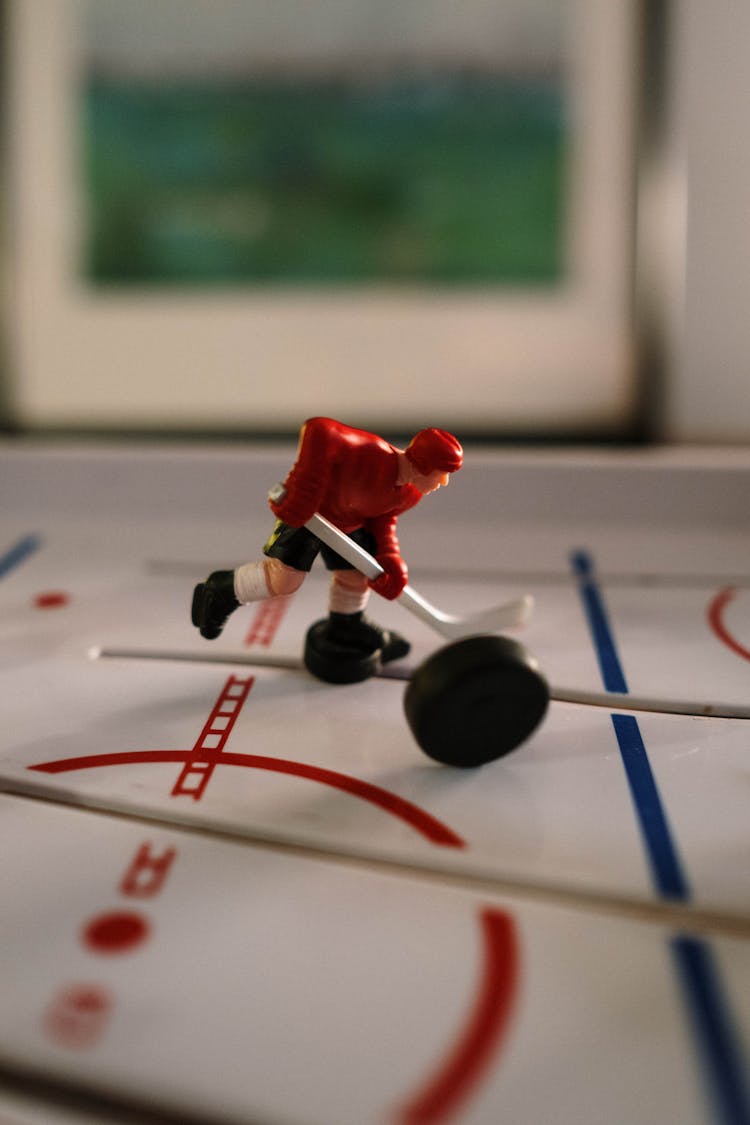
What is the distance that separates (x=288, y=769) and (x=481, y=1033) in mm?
274

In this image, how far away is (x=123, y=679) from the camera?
35.2 inches

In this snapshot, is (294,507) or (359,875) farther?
(294,507)

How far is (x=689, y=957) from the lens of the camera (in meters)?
0.54

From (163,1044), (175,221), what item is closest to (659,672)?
(163,1044)

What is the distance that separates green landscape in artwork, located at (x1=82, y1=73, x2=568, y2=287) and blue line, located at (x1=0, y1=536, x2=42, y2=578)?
1.49 ft

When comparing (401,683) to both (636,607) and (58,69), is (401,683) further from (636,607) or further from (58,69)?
(58,69)

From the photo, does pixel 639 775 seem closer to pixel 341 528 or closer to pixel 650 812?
pixel 650 812

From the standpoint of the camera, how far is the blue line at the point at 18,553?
1191 millimetres

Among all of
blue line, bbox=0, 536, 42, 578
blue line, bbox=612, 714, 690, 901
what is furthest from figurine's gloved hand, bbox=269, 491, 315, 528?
blue line, bbox=0, 536, 42, 578

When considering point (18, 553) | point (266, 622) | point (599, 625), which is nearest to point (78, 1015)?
point (266, 622)

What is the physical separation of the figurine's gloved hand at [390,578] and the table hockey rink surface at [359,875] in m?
0.09

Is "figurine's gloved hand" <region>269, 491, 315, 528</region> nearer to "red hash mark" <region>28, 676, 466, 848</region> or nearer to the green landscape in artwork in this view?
"red hash mark" <region>28, 676, 466, 848</region>

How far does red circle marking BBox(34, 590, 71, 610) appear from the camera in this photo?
1074 millimetres

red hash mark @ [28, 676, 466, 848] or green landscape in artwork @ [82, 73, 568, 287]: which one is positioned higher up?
green landscape in artwork @ [82, 73, 568, 287]
